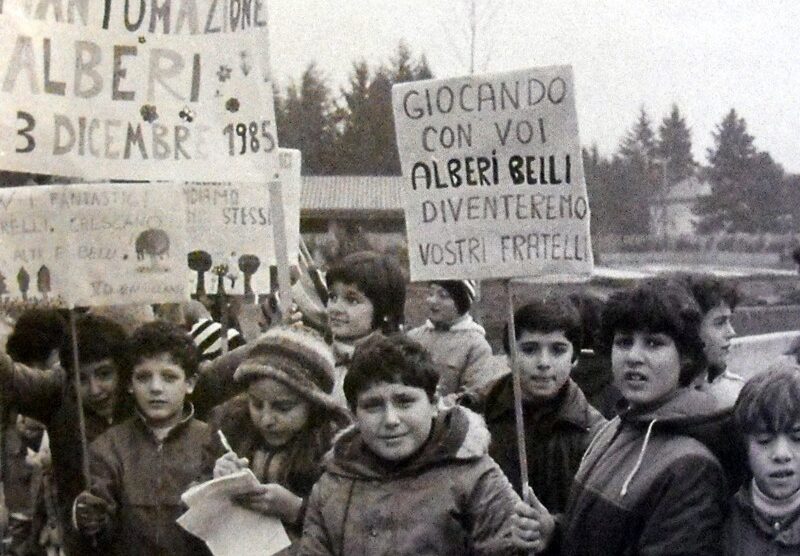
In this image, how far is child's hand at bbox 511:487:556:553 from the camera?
386cm

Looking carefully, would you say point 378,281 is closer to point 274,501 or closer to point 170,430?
point 170,430

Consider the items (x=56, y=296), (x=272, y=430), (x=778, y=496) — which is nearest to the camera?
(x=778, y=496)

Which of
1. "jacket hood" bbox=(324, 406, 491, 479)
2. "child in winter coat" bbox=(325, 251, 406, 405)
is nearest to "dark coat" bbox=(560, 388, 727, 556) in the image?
"jacket hood" bbox=(324, 406, 491, 479)

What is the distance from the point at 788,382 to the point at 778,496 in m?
0.29

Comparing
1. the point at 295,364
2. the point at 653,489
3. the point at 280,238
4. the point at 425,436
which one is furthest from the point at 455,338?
the point at 653,489

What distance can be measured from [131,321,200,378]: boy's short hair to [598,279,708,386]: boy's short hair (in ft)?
5.43

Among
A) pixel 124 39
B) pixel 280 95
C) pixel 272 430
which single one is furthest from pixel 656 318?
pixel 280 95

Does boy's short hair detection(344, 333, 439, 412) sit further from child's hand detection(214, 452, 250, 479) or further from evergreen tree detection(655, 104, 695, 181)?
evergreen tree detection(655, 104, 695, 181)

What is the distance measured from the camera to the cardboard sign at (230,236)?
6766 millimetres

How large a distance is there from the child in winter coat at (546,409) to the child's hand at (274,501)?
797 mm

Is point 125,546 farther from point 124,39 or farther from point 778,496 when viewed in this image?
point 778,496

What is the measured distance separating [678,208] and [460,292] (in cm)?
4076

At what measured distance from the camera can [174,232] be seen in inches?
207

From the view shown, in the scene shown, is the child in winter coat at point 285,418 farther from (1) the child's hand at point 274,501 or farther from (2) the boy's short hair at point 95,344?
(2) the boy's short hair at point 95,344
